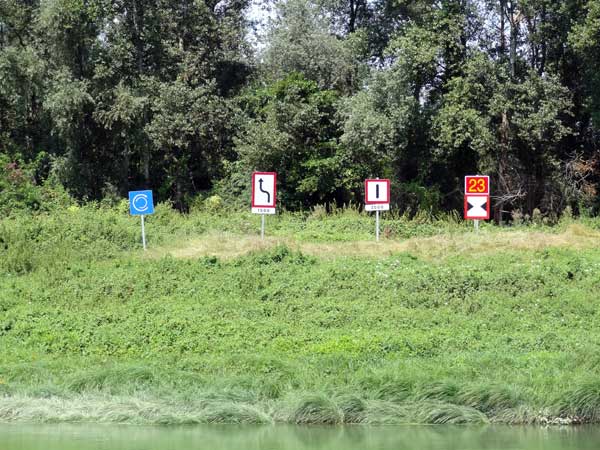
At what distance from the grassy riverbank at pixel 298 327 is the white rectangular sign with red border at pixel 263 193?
960 mm

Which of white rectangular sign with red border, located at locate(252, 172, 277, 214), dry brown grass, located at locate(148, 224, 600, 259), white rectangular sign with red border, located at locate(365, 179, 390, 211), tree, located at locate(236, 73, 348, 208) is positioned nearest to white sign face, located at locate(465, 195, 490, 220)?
dry brown grass, located at locate(148, 224, 600, 259)

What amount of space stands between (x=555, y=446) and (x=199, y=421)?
494 centimetres

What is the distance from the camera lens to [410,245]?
73.7 ft

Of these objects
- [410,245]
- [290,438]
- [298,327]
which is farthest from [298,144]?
[290,438]

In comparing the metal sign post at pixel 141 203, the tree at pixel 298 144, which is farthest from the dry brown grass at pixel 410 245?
the tree at pixel 298 144

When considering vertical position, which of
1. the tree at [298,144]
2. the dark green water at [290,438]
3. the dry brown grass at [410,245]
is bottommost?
the dark green water at [290,438]

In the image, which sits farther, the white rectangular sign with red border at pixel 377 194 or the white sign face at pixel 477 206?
the white sign face at pixel 477 206

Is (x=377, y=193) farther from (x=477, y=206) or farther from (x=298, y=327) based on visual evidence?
(x=298, y=327)

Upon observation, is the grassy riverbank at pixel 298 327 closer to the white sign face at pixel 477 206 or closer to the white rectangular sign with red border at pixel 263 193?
the white sign face at pixel 477 206

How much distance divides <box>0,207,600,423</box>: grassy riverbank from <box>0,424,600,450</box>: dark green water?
0.38 meters

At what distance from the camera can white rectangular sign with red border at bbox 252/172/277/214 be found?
73.5 ft

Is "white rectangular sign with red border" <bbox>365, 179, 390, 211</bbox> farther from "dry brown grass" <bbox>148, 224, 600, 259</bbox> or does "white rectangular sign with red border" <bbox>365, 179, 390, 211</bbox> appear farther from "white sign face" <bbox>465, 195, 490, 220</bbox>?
"white sign face" <bbox>465, 195, 490, 220</bbox>

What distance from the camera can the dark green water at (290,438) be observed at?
11.1 metres

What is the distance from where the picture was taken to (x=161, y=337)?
16062mm
